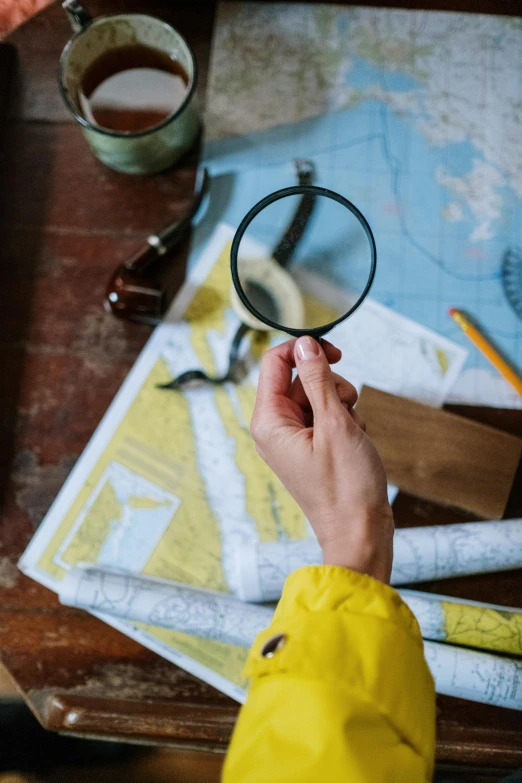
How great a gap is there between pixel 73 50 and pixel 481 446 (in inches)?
35.3

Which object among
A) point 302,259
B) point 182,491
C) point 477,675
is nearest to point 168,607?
point 182,491

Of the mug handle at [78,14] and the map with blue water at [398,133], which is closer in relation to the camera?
the mug handle at [78,14]

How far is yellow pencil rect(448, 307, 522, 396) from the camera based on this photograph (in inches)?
38.4

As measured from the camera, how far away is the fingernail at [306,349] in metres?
0.72

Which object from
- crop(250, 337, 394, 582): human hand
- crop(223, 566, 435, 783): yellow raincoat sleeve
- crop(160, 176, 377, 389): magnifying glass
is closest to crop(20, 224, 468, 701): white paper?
crop(160, 176, 377, 389): magnifying glass

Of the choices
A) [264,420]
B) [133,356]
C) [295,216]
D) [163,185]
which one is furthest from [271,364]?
[163,185]

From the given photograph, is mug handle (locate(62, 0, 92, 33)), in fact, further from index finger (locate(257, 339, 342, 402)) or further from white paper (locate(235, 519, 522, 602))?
white paper (locate(235, 519, 522, 602))

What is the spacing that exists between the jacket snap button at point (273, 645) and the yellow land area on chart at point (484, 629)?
397mm

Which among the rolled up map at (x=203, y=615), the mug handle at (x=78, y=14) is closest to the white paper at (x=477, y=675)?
the rolled up map at (x=203, y=615)

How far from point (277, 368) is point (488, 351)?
1.35 feet

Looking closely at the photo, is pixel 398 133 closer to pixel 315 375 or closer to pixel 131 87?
pixel 131 87

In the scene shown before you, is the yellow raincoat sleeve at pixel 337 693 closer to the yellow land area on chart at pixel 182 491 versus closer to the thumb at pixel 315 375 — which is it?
the thumb at pixel 315 375

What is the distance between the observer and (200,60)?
1.07m

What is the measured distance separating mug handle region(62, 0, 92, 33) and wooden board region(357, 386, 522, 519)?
2.42ft
